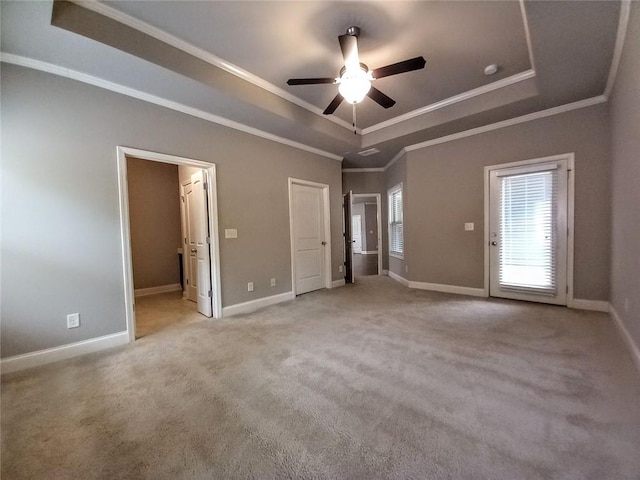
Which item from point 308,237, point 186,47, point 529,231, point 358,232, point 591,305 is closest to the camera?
point 186,47

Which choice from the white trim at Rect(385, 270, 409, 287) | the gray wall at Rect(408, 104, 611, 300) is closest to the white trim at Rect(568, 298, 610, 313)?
the gray wall at Rect(408, 104, 611, 300)

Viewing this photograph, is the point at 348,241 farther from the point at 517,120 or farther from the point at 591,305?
the point at 591,305

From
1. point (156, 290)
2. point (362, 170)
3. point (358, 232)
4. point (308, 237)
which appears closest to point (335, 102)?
point (308, 237)

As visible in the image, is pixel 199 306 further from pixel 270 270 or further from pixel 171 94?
pixel 171 94

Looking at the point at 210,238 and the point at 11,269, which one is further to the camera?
the point at 210,238

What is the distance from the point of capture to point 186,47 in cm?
256

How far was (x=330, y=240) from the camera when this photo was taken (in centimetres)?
531

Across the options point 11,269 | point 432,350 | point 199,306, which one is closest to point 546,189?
point 432,350

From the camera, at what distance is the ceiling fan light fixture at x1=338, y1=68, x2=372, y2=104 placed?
235 centimetres

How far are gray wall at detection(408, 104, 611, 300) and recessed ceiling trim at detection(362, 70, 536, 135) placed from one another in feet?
2.87

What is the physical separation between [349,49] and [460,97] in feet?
7.26

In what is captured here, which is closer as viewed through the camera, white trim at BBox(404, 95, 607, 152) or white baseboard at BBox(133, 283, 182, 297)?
white trim at BBox(404, 95, 607, 152)

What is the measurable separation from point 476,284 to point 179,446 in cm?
451

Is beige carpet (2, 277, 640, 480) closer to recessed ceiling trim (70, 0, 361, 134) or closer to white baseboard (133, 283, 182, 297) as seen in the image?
white baseboard (133, 283, 182, 297)
